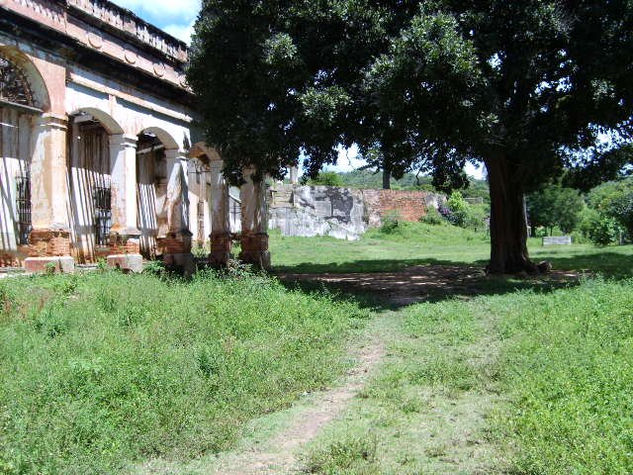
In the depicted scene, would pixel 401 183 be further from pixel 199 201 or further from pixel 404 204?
pixel 199 201

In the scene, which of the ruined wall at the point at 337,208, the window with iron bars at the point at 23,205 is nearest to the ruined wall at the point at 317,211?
the ruined wall at the point at 337,208

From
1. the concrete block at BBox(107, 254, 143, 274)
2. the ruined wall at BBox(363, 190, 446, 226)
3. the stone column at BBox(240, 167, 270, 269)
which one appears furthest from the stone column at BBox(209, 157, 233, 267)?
the ruined wall at BBox(363, 190, 446, 226)

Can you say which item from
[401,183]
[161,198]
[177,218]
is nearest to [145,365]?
[177,218]

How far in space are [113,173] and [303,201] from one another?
73.2 feet

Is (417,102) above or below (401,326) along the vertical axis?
above

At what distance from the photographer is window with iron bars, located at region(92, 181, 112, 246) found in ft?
47.5

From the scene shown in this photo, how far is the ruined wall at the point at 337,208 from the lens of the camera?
102 ft

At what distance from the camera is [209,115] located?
11.8 m

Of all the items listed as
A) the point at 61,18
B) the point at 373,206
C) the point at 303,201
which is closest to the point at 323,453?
the point at 61,18

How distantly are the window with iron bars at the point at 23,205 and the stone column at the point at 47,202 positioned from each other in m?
1.86

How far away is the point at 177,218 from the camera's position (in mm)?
13961

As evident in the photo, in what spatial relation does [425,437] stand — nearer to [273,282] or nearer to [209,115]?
[273,282]

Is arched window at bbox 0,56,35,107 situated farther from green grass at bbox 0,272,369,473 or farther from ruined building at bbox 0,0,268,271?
green grass at bbox 0,272,369,473

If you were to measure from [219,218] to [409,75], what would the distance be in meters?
8.26
